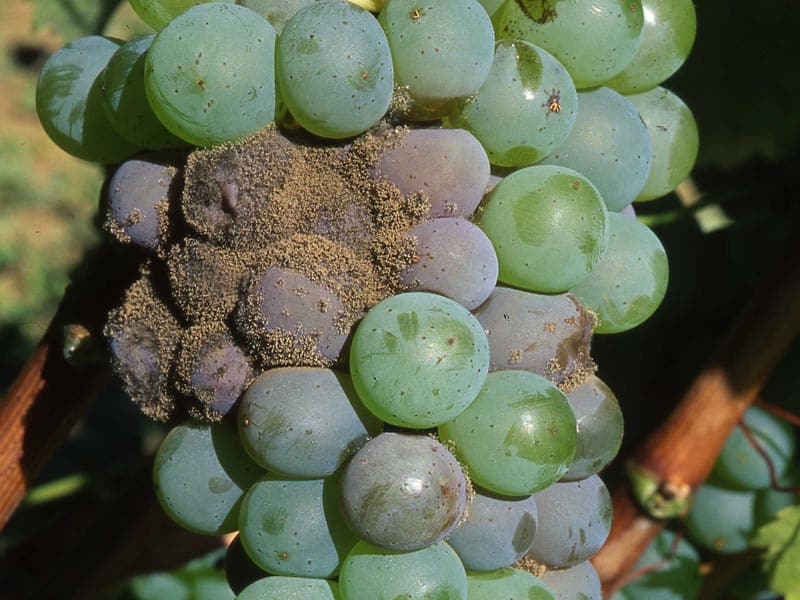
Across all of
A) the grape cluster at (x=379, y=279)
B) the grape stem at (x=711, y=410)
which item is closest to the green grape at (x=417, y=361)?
the grape cluster at (x=379, y=279)

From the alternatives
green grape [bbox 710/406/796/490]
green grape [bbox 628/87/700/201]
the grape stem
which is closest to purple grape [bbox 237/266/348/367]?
Result: green grape [bbox 628/87/700/201]

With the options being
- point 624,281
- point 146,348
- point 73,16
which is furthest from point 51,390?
point 73,16

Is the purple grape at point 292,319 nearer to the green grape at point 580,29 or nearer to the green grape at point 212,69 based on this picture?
the green grape at point 212,69

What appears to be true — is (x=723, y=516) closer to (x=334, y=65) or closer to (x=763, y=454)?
(x=763, y=454)

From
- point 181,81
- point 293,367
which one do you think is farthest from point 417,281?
point 181,81

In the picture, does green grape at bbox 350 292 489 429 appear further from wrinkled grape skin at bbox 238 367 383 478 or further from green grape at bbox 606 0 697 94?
green grape at bbox 606 0 697 94

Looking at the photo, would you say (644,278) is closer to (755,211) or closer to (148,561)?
(755,211)
